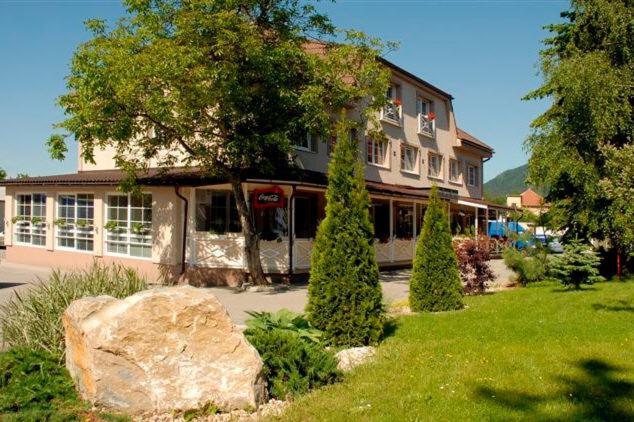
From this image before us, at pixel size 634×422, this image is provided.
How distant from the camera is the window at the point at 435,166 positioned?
1205 inches

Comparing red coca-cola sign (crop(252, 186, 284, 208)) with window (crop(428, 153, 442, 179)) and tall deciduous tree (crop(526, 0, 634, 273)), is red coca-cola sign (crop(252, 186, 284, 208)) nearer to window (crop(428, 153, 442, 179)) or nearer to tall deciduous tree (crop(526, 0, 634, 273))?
tall deciduous tree (crop(526, 0, 634, 273))

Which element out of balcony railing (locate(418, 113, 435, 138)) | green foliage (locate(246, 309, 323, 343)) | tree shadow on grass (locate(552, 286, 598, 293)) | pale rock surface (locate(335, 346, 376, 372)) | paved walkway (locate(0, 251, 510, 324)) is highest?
balcony railing (locate(418, 113, 435, 138))

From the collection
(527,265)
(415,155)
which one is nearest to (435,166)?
(415,155)

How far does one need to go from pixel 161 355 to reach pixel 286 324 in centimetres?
222

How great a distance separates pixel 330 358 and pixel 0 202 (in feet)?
128

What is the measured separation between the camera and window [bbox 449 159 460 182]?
107ft

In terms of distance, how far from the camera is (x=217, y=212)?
19297 mm

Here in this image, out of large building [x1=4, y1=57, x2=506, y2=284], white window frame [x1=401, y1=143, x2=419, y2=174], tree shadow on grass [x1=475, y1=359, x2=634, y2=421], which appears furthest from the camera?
white window frame [x1=401, y1=143, x2=419, y2=174]

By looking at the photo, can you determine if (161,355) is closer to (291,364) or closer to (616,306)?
(291,364)

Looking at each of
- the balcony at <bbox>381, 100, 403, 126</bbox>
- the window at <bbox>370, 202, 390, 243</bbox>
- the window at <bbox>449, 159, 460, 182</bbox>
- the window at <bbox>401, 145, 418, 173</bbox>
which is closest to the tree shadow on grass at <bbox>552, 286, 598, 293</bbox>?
the window at <bbox>370, 202, 390, 243</bbox>

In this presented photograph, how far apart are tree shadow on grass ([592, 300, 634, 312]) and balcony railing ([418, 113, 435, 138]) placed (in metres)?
18.2

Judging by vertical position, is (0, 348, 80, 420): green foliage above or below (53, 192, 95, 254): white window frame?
below

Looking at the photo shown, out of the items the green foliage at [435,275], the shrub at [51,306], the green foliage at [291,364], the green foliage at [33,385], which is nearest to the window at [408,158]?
the green foliage at [435,275]

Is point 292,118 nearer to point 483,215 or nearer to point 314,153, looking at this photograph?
point 314,153
